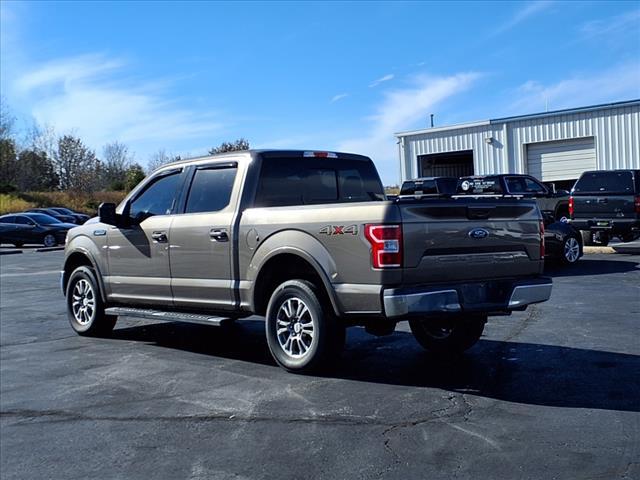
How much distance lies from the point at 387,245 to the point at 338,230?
53cm

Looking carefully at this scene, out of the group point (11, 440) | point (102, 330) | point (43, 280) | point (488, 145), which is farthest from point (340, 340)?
point (488, 145)

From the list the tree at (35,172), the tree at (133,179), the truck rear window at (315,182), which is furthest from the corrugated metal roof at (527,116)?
the tree at (35,172)

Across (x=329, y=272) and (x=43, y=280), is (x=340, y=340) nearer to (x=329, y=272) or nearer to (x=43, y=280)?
(x=329, y=272)

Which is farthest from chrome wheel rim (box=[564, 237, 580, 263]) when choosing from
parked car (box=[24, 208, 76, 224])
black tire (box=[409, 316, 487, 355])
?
parked car (box=[24, 208, 76, 224])

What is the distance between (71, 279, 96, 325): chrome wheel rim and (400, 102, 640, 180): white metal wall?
24.1 m

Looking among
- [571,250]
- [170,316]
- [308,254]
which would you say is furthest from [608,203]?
[308,254]

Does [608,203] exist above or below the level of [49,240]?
above

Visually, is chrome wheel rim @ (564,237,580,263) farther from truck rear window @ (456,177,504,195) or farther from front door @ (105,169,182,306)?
front door @ (105,169,182,306)

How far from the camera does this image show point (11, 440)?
5.38 m

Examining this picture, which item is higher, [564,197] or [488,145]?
[488,145]

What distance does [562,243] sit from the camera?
14344mm

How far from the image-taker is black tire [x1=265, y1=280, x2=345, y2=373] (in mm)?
6375

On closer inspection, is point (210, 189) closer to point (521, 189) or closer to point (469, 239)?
point (469, 239)

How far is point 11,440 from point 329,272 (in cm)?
278
